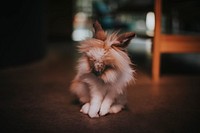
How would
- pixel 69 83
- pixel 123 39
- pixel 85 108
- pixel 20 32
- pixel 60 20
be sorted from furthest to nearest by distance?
pixel 60 20 < pixel 20 32 < pixel 69 83 < pixel 85 108 < pixel 123 39

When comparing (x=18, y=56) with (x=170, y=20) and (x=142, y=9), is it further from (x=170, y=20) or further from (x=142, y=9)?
(x=142, y=9)

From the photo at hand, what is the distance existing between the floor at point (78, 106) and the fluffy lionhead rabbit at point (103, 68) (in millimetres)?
183

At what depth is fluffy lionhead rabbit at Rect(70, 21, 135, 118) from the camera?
3191 millimetres

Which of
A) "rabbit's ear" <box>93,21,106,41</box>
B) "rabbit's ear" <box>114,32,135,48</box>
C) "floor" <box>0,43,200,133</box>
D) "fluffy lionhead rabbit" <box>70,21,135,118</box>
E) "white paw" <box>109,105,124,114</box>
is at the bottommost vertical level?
"floor" <box>0,43,200,133</box>

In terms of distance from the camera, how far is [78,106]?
383cm

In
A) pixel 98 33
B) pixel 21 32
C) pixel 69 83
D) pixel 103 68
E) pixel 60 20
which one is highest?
pixel 60 20

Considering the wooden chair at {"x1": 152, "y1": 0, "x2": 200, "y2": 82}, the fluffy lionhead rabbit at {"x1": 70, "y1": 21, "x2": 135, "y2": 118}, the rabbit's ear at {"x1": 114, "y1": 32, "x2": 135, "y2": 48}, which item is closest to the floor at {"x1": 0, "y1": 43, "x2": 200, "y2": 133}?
the fluffy lionhead rabbit at {"x1": 70, "y1": 21, "x2": 135, "y2": 118}

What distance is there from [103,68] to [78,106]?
838mm

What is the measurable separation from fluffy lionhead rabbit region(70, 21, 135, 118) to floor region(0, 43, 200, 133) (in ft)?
0.60

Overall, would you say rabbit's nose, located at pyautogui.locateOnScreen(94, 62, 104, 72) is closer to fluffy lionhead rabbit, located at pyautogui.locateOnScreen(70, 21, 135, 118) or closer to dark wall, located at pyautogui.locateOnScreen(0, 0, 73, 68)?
fluffy lionhead rabbit, located at pyautogui.locateOnScreen(70, 21, 135, 118)

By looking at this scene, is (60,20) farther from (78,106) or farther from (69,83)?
(78,106)

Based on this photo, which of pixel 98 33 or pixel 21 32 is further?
pixel 21 32

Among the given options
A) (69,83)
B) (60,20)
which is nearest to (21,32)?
(69,83)

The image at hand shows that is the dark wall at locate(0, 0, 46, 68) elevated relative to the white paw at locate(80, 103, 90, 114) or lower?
elevated
